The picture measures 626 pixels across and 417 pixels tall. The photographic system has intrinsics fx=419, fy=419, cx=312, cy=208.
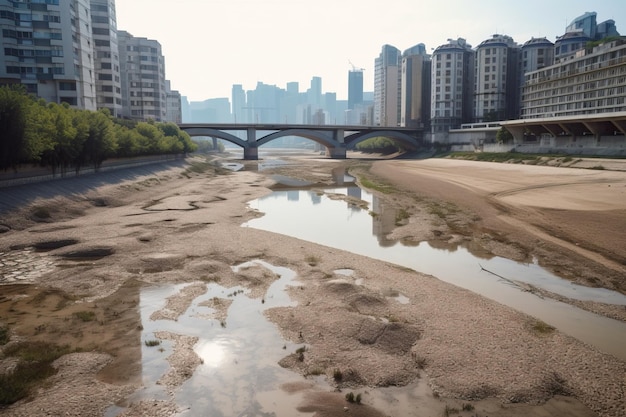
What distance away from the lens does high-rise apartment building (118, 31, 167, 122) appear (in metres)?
142

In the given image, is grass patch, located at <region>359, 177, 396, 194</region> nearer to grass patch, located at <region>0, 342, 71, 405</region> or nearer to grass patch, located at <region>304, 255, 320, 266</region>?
grass patch, located at <region>304, 255, 320, 266</region>

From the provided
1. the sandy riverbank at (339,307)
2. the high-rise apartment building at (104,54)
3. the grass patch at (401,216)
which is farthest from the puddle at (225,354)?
the high-rise apartment building at (104,54)

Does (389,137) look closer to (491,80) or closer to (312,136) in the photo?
(312,136)

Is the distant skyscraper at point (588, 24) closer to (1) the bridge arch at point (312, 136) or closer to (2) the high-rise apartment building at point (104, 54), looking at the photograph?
(1) the bridge arch at point (312, 136)

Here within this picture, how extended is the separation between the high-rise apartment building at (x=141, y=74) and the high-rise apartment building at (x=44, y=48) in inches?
2259

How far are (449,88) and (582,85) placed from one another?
4278cm

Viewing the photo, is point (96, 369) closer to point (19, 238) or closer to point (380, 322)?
point (380, 322)

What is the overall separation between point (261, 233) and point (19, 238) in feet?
46.1

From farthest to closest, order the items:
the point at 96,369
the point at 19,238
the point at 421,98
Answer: the point at 421,98 < the point at 19,238 < the point at 96,369

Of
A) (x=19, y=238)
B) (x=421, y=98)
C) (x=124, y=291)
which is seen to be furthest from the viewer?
Result: (x=421, y=98)

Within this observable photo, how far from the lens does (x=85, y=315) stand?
14016mm

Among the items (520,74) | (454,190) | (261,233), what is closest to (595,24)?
(520,74)

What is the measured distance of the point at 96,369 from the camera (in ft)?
35.1

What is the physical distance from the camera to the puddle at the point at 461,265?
13250 millimetres
